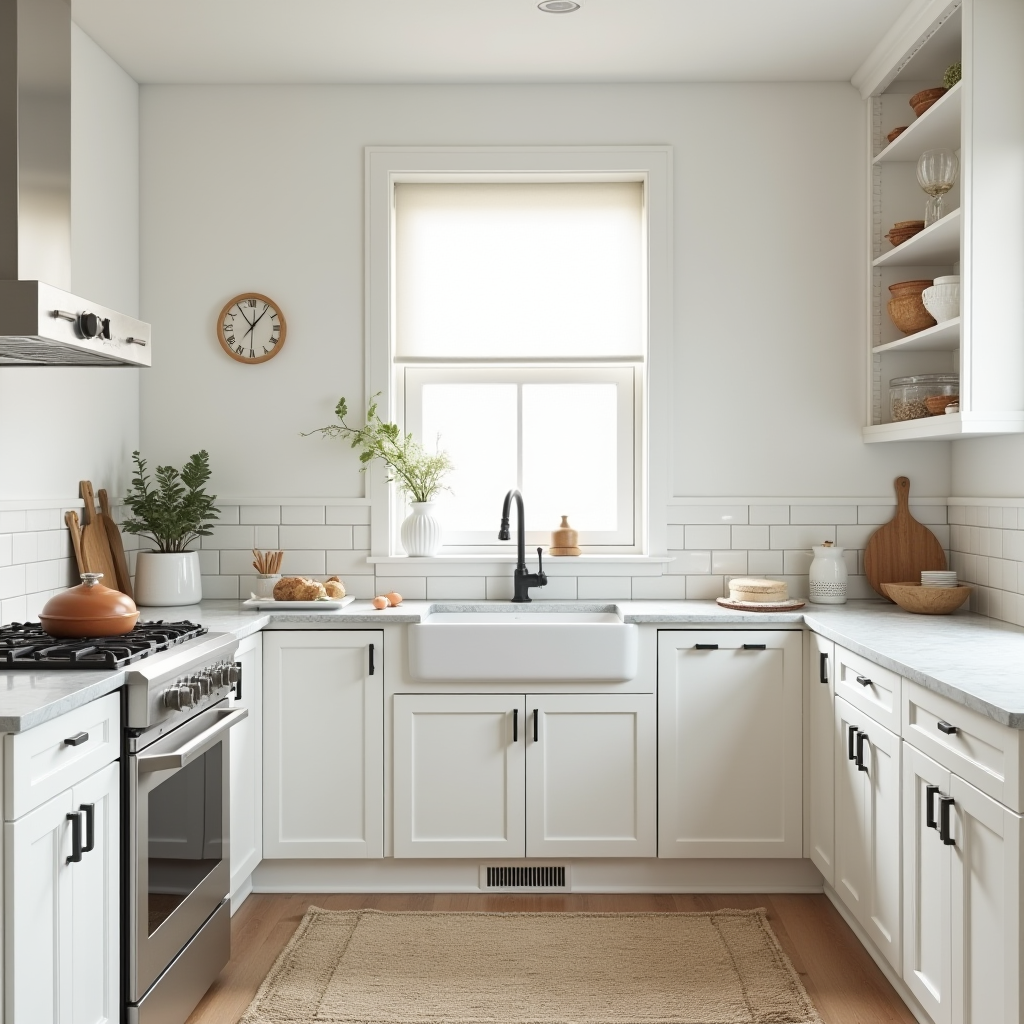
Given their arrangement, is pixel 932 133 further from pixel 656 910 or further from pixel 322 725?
pixel 322 725

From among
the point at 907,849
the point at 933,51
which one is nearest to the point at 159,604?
the point at 907,849

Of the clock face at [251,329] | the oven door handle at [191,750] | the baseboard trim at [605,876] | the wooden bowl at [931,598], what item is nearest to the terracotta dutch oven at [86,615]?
the oven door handle at [191,750]

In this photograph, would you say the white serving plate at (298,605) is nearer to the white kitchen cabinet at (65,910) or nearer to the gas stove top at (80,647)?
the gas stove top at (80,647)

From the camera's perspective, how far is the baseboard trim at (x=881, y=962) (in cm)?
254

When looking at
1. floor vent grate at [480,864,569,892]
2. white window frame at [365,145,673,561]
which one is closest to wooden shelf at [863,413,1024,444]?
white window frame at [365,145,673,561]

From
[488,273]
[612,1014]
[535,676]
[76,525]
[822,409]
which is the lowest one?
[612,1014]

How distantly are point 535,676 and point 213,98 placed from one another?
248cm

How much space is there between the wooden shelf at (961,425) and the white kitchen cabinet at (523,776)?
126 centimetres

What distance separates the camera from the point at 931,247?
3475mm

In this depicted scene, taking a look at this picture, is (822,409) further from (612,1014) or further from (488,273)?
(612,1014)

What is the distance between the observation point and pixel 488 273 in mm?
3938

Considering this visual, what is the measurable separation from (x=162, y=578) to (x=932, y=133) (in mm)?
3049

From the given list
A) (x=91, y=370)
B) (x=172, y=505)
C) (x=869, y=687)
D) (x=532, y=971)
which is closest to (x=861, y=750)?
(x=869, y=687)

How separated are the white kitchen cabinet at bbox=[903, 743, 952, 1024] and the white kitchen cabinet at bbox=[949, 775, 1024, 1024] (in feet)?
0.16
